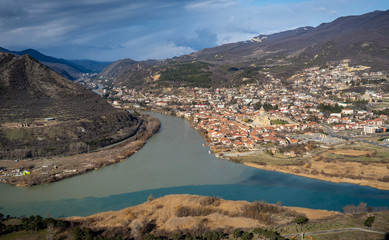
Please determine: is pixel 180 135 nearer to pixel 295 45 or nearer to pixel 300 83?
pixel 300 83

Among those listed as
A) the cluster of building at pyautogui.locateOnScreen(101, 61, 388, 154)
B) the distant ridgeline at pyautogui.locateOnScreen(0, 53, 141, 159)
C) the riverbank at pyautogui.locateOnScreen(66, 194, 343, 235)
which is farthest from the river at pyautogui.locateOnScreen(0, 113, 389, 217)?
the distant ridgeline at pyautogui.locateOnScreen(0, 53, 141, 159)

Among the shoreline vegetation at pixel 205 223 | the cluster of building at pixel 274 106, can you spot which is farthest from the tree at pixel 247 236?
the cluster of building at pixel 274 106

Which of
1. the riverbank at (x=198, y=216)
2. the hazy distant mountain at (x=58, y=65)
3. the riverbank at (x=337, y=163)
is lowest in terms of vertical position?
the riverbank at (x=198, y=216)

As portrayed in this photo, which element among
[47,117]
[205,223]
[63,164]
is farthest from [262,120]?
[47,117]

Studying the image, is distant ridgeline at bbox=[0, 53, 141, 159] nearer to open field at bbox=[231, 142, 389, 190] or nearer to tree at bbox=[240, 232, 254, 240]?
open field at bbox=[231, 142, 389, 190]

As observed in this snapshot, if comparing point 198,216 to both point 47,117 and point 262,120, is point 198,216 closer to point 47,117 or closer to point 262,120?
point 262,120

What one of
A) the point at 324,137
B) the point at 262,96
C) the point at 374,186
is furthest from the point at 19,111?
the point at 262,96

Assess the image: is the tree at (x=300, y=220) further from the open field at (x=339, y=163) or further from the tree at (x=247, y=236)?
the open field at (x=339, y=163)
